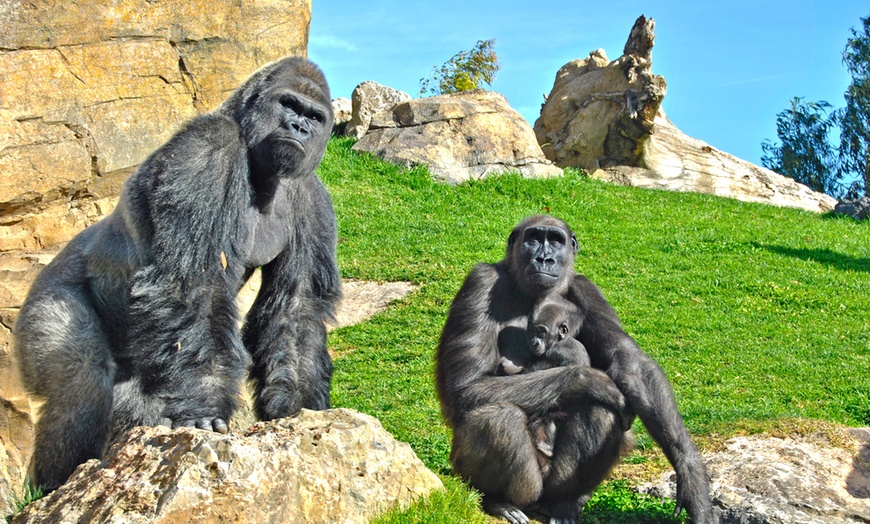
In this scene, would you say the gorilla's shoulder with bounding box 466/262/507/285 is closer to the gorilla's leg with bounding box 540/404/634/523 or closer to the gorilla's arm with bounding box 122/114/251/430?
the gorilla's leg with bounding box 540/404/634/523

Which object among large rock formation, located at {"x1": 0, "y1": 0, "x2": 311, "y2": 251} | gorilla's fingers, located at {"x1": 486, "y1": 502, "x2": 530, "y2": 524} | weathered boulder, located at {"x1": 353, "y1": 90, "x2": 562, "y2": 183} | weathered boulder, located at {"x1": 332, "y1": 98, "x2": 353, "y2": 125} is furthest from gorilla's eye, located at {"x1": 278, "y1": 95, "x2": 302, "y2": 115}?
weathered boulder, located at {"x1": 332, "y1": 98, "x2": 353, "y2": 125}

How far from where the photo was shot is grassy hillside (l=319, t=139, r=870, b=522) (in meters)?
7.38

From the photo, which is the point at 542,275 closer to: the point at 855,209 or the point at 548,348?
the point at 548,348

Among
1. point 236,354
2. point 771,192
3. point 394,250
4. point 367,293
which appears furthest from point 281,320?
point 771,192

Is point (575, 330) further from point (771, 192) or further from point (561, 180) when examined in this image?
point (771, 192)

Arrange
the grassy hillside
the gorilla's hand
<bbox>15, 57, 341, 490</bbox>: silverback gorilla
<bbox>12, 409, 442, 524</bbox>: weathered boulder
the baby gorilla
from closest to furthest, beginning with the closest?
<bbox>12, 409, 442, 524</bbox>: weathered boulder
<bbox>15, 57, 341, 490</bbox>: silverback gorilla
the gorilla's hand
the baby gorilla
the grassy hillside

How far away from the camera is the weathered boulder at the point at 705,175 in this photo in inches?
707

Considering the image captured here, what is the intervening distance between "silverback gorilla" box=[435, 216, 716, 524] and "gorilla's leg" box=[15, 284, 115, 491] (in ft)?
5.99

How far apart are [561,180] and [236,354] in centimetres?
1198

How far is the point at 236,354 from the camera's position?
14.2ft

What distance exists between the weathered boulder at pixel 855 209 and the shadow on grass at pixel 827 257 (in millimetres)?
4008

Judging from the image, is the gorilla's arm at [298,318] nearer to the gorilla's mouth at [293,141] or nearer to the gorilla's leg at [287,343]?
the gorilla's leg at [287,343]

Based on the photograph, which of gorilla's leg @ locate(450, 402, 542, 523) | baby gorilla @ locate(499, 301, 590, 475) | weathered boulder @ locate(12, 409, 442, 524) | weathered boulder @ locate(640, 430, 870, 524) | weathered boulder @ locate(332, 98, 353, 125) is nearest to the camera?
weathered boulder @ locate(12, 409, 442, 524)

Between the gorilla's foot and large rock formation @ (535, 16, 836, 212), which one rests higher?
large rock formation @ (535, 16, 836, 212)
